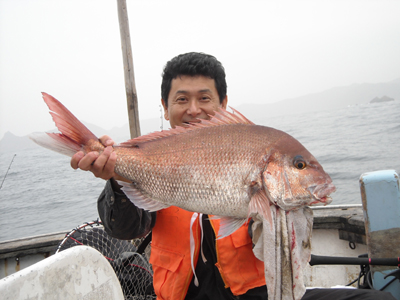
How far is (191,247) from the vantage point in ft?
6.78

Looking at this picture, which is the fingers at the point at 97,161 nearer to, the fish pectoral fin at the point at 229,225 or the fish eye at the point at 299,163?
the fish pectoral fin at the point at 229,225

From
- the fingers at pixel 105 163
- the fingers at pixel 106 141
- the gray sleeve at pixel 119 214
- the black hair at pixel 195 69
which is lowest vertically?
the gray sleeve at pixel 119 214

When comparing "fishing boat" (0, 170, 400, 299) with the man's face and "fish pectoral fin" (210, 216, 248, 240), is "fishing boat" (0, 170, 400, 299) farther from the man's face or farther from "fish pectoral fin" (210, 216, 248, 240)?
the man's face

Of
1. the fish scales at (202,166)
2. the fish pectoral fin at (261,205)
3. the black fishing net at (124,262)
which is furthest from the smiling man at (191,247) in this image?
the black fishing net at (124,262)

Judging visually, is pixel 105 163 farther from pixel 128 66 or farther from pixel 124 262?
pixel 128 66

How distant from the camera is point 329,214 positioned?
373cm

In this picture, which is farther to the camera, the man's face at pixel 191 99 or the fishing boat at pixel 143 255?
the man's face at pixel 191 99

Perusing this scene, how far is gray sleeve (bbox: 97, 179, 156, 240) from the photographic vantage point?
2.04m

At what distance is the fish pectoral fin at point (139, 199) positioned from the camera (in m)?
1.73

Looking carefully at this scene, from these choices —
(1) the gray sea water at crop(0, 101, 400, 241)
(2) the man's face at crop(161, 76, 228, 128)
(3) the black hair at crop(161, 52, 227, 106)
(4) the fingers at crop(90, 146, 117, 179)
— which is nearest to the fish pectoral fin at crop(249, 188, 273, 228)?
(4) the fingers at crop(90, 146, 117, 179)

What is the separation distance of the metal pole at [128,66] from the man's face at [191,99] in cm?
230

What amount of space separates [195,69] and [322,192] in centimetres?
149

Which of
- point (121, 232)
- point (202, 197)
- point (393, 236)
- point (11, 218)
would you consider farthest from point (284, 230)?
point (11, 218)

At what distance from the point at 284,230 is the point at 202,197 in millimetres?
539
